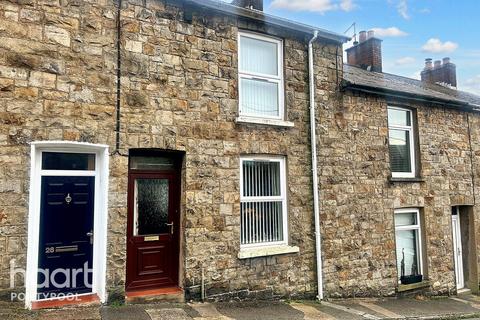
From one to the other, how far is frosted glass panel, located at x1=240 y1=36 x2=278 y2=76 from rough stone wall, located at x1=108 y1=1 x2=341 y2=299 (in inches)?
11.1

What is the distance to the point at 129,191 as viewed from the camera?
7191 mm

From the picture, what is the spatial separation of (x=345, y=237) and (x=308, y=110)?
3.08 meters

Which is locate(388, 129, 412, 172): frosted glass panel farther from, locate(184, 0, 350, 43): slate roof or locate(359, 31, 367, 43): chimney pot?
locate(359, 31, 367, 43): chimney pot

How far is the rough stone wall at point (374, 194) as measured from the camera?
8.97 metres

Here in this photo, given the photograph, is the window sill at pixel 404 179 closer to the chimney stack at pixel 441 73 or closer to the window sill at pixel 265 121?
the window sill at pixel 265 121

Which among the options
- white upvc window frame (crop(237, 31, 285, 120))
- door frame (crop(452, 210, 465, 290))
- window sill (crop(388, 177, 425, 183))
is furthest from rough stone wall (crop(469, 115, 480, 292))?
white upvc window frame (crop(237, 31, 285, 120))

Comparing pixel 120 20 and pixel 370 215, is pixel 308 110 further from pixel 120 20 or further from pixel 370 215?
pixel 120 20

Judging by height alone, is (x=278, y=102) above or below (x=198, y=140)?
above

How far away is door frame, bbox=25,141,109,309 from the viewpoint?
6078 mm

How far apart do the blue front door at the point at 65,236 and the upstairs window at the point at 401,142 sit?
7677mm

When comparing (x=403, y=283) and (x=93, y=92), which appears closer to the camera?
(x=93, y=92)

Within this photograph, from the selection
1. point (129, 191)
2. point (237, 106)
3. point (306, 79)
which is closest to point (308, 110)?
point (306, 79)

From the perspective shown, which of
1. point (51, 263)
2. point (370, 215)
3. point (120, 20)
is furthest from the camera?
point (370, 215)

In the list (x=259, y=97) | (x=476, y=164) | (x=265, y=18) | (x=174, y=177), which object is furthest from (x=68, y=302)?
(x=476, y=164)
